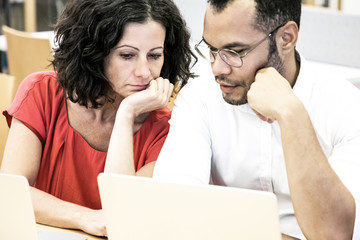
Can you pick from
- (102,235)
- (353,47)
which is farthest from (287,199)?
(353,47)

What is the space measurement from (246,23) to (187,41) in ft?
1.50

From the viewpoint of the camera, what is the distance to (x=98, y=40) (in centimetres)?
176

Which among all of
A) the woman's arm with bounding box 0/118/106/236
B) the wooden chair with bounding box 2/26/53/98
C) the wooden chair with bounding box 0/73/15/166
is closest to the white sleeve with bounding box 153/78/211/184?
the woman's arm with bounding box 0/118/106/236

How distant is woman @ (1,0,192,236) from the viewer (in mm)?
1732

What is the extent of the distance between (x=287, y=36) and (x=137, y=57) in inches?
16.5

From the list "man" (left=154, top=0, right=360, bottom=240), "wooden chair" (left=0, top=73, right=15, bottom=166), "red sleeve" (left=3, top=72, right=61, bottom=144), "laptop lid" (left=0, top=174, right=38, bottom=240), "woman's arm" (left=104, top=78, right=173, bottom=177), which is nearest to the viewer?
"laptop lid" (left=0, top=174, right=38, bottom=240)

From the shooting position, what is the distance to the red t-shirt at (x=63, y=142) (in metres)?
1.85

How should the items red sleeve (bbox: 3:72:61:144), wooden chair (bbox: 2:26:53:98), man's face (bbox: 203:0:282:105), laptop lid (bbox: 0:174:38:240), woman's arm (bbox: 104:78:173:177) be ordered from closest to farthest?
laptop lid (bbox: 0:174:38:240), man's face (bbox: 203:0:282:105), woman's arm (bbox: 104:78:173:177), red sleeve (bbox: 3:72:61:144), wooden chair (bbox: 2:26:53:98)

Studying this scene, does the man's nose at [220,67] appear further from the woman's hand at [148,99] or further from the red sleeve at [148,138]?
the red sleeve at [148,138]

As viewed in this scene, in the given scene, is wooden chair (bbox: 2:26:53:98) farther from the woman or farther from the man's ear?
the man's ear

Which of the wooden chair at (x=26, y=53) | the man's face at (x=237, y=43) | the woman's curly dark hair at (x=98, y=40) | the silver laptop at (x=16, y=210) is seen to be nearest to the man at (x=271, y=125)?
the man's face at (x=237, y=43)

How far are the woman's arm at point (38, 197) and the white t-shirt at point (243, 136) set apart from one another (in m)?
0.20

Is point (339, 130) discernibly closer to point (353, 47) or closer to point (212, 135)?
point (212, 135)

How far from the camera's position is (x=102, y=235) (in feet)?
4.80
